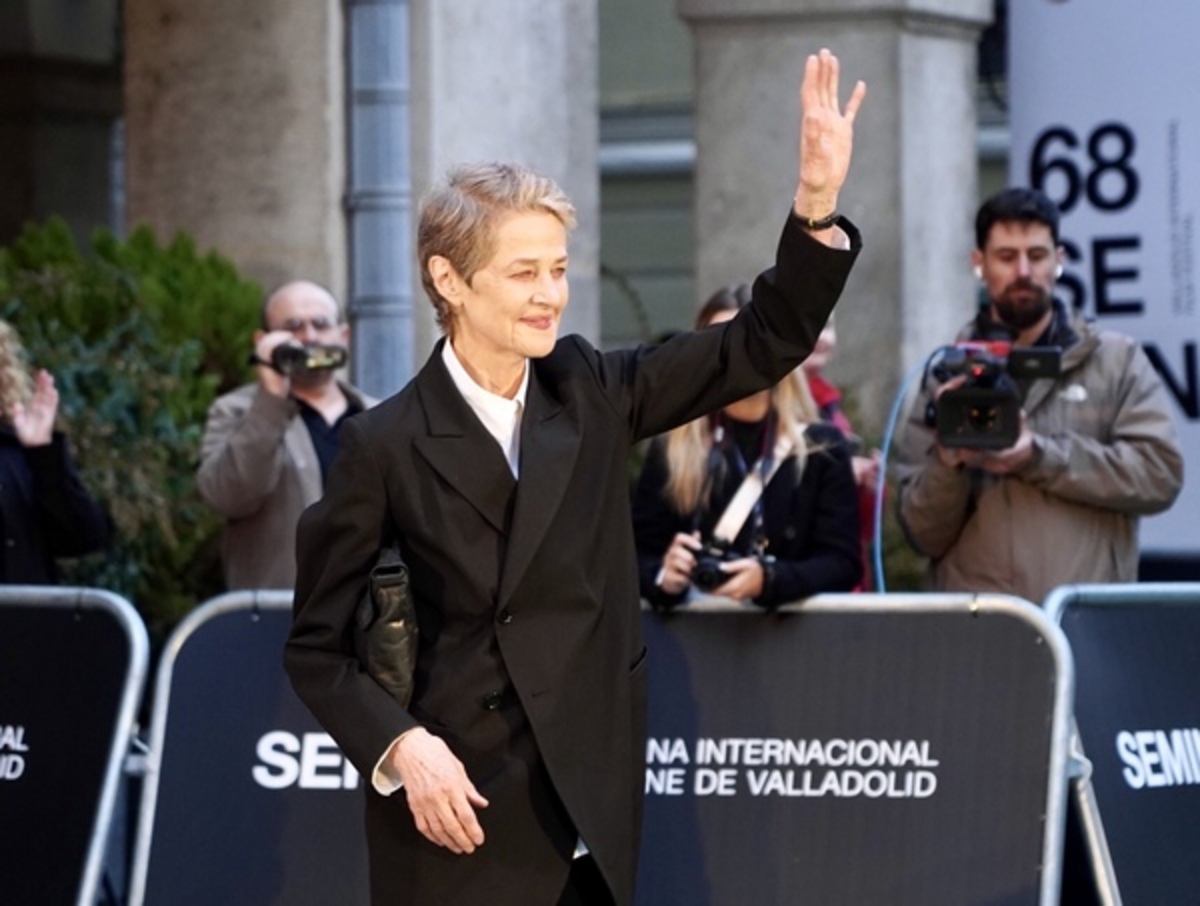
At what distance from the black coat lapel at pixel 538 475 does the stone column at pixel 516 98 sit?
5.40 meters

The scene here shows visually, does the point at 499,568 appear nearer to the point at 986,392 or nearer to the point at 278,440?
the point at 986,392

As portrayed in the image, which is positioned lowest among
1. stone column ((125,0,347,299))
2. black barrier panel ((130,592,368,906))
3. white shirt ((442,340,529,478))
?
black barrier panel ((130,592,368,906))

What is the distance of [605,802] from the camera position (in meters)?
4.62

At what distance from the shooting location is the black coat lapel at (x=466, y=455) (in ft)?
15.1

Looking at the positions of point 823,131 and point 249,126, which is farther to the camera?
point 249,126

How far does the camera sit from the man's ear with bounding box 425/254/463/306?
4.59 metres

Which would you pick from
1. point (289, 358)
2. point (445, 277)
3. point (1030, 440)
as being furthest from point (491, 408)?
point (289, 358)

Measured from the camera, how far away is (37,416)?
7523mm

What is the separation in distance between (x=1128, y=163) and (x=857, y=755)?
3318 mm

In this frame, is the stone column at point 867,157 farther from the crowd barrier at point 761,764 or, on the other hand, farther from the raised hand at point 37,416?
the crowd barrier at point 761,764

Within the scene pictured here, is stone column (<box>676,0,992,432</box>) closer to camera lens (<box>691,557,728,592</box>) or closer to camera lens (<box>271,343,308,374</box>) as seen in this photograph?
camera lens (<box>271,343,308,374</box>)

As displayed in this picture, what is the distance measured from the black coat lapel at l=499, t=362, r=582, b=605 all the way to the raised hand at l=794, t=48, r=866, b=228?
57cm

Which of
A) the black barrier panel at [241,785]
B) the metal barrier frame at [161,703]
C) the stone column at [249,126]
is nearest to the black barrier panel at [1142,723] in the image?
the black barrier panel at [241,785]

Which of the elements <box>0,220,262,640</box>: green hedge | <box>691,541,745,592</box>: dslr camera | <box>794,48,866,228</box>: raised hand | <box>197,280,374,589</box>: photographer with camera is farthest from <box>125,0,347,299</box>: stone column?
<box>794,48,866,228</box>: raised hand
